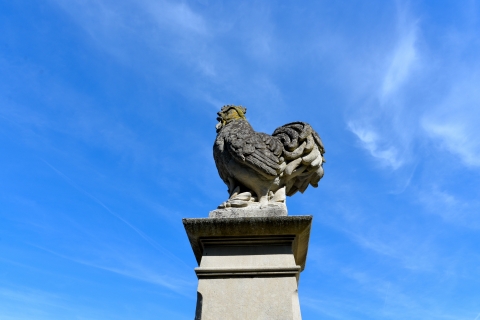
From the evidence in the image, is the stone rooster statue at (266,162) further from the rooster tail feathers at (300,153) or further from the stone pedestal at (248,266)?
the stone pedestal at (248,266)

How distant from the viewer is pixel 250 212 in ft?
16.1

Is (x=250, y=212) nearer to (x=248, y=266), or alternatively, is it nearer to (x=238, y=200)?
(x=238, y=200)

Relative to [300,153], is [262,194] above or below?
below

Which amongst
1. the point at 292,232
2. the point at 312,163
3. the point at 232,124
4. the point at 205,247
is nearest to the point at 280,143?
the point at 312,163

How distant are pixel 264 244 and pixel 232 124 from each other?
2031 millimetres

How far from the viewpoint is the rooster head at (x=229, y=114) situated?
6535mm

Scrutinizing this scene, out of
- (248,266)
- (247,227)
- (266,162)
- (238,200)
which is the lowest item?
(248,266)

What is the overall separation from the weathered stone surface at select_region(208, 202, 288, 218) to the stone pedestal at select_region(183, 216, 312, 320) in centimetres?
18

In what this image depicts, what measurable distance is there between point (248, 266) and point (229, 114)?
2.94 metres

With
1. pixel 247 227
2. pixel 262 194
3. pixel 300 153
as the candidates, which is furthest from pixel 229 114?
pixel 247 227

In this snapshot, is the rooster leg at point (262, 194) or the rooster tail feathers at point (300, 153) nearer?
the rooster leg at point (262, 194)

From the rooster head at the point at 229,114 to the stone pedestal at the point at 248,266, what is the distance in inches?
86.9

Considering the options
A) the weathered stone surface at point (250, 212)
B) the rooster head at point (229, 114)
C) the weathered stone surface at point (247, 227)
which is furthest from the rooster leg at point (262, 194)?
the rooster head at point (229, 114)

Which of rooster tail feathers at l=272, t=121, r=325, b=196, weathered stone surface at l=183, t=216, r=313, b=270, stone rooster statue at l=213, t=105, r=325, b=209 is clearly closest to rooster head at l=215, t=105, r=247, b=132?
stone rooster statue at l=213, t=105, r=325, b=209
